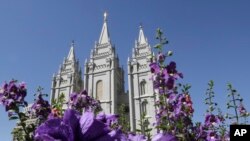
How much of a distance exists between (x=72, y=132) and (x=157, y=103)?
8.71 ft

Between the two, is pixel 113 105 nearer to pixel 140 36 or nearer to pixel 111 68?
pixel 111 68

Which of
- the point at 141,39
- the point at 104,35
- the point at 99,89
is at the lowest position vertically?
the point at 99,89

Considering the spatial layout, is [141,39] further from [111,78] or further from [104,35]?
[111,78]

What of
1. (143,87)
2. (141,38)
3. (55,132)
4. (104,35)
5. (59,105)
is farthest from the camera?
(104,35)

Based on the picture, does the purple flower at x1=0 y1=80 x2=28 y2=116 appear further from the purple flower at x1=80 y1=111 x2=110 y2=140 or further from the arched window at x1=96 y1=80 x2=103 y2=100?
the arched window at x1=96 y1=80 x2=103 y2=100

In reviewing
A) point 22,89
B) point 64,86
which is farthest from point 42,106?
point 64,86

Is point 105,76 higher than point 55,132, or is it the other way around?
point 105,76

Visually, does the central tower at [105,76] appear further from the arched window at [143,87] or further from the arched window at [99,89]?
the arched window at [143,87]

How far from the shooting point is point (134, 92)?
44438 millimetres

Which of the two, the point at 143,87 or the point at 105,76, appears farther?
the point at 105,76

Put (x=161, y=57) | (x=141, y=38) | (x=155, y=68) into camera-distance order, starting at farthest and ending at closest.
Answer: (x=141, y=38) < (x=161, y=57) < (x=155, y=68)

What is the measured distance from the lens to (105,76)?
152 feet

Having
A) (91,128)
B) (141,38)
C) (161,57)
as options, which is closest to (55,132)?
(91,128)

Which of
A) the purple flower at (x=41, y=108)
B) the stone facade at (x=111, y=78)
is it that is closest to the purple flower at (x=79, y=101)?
the purple flower at (x=41, y=108)
